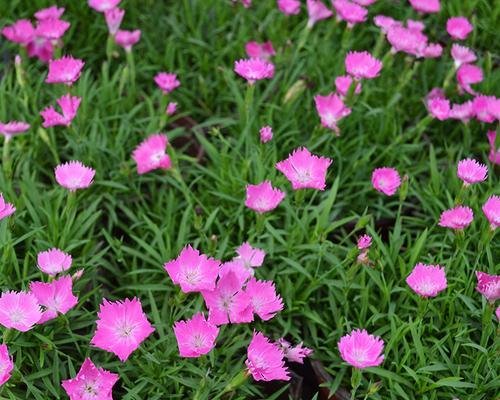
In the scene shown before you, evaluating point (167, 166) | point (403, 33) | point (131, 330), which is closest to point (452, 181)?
point (403, 33)

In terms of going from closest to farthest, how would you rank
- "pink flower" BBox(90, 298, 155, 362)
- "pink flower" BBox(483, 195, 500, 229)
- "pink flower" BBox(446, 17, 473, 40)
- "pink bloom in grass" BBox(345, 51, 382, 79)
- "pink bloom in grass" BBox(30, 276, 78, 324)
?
"pink flower" BBox(90, 298, 155, 362), "pink bloom in grass" BBox(30, 276, 78, 324), "pink flower" BBox(483, 195, 500, 229), "pink bloom in grass" BBox(345, 51, 382, 79), "pink flower" BBox(446, 17, 473, 40)

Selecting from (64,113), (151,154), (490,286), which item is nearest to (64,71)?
(64,113)

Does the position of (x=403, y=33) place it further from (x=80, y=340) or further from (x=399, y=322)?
(x=80, y=340)

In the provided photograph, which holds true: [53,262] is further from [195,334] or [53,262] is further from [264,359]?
[264,359]

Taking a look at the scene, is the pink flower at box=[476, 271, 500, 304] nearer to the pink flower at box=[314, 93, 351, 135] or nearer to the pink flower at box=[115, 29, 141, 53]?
the pink flower at box=[314, 93, 351, 135]

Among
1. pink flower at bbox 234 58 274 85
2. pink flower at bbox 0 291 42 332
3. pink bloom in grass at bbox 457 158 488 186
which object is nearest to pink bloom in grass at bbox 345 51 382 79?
pink flower at bbox 234 58 274 85

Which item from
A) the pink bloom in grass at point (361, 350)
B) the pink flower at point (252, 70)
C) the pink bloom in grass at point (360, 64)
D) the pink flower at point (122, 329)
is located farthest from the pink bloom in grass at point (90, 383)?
the pink bloom in grass at point (360, 64)
